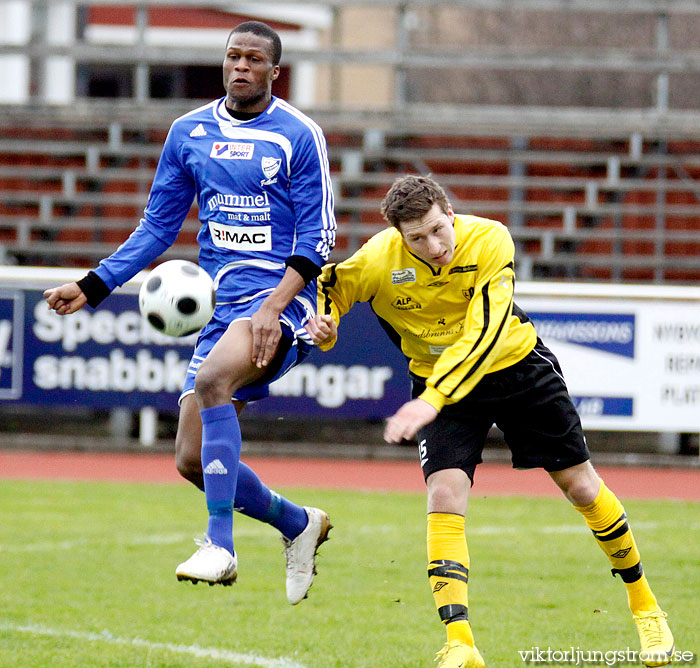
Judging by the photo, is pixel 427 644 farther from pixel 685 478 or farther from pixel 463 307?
pixel 685 478

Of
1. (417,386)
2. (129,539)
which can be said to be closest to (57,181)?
(129,539)

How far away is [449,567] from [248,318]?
1247 millimetres

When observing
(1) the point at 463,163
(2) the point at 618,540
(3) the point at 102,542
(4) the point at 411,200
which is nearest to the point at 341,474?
(3) the point at 102,542

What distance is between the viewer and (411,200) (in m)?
4.29

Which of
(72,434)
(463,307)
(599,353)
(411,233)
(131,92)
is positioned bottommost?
(72,434)

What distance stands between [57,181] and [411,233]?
40.5 feet

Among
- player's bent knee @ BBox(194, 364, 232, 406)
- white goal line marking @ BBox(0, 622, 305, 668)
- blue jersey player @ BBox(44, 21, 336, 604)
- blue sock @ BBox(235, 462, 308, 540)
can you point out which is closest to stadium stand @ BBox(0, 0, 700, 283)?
white goal line marking @ BBox(0, 622, 305, 668)

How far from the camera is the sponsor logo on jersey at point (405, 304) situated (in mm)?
4711

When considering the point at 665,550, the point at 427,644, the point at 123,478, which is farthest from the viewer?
the point at 123,478

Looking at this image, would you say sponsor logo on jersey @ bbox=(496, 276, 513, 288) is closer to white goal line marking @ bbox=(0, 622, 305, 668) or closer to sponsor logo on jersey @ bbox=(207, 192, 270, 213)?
sponsor logo on jersey @ bbox=(207, 192, 270, 213)

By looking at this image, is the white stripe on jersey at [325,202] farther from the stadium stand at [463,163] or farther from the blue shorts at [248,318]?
the stadium stand at [463,163]

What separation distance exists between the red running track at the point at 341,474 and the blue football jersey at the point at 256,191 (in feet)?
18.4

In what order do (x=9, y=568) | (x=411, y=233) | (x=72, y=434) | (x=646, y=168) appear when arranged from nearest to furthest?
(x=411, y=233)
(x=9, y=568)
(x=72, y=434)
(x=646, y=168)

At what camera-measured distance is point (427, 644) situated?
5270 millimetres
